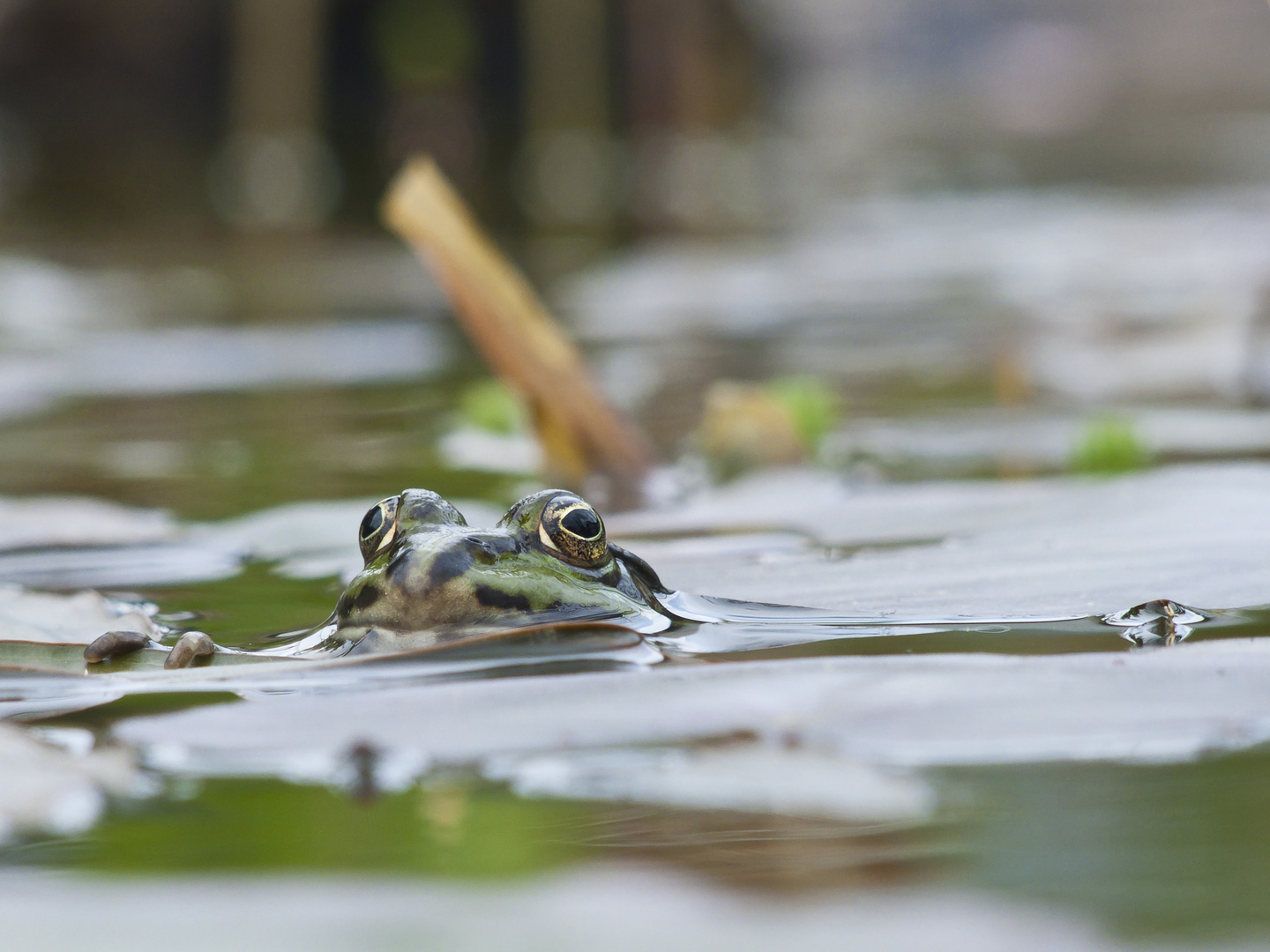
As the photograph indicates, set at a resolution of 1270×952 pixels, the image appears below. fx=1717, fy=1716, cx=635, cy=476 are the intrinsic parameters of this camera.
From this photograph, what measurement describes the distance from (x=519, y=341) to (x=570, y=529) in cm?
126

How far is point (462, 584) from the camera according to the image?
175 centimetres

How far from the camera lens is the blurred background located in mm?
3617

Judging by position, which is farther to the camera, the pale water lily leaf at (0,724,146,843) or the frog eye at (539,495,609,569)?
the frog eye at (539,495,609,569)

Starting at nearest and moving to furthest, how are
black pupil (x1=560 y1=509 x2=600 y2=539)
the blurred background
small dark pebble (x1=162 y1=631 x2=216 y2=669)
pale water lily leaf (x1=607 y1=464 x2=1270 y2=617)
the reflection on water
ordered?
the reflection on water → small dark pebble (x1=162 y1=631 x2=216 y2=669) → black pupil (x1=560 y1=509 x2=600 y2=539) → pale water lily leaf (x1=607 y1=464 x2=1270 y2=617) → the blurred background

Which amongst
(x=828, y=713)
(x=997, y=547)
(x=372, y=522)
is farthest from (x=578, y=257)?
(x=828, y=713)

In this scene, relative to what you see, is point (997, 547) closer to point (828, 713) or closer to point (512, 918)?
point (828, 713)

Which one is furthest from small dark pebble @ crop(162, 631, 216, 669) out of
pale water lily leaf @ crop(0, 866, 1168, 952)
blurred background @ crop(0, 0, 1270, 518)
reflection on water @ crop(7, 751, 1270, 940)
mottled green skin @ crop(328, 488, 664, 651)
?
blurred background @ crop(0, 0, 1270, 518)

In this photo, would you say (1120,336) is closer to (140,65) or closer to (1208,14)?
(140,65)

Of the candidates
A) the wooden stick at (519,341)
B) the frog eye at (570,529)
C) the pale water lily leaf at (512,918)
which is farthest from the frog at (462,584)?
the wooden stick at (519,341)

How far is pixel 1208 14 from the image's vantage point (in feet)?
149

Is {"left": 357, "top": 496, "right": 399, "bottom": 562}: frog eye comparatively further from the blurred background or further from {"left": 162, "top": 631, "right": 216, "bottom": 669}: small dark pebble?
the blurred background

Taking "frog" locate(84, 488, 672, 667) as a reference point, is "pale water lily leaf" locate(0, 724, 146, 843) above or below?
below

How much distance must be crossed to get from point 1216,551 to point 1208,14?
155ft

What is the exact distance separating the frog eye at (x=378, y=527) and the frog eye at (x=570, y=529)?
0.17 m
